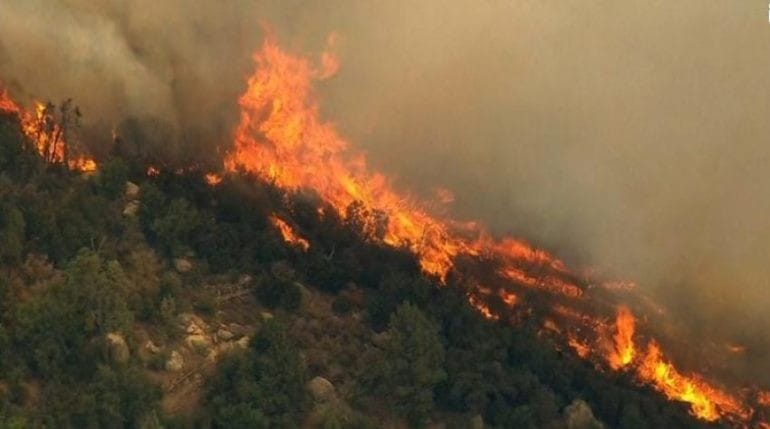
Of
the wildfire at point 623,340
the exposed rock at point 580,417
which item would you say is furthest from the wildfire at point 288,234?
the wildfire at point 623,340

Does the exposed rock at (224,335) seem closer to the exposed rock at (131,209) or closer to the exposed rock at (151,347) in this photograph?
the exposed rock at (151,347)

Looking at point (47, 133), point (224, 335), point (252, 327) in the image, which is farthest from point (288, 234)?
point (47, 133)

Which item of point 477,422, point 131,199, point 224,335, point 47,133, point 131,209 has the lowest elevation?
point 224,335

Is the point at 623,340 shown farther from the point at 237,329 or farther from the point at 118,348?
the point at 118,348

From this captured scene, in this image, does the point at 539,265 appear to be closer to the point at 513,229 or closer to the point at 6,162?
the point at 513,229

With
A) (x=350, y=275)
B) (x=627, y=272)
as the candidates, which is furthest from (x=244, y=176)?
(x=627, y=272)

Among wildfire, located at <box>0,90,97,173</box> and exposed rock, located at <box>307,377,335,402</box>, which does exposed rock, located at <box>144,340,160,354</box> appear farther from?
wildfire, located at <box>0,90,97,173</box>
